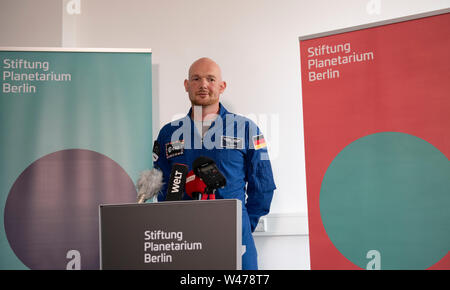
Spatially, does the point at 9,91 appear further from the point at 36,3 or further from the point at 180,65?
the point at 180,65

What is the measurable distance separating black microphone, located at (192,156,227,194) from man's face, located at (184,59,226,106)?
1.44m

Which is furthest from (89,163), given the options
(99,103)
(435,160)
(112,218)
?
(435,160)

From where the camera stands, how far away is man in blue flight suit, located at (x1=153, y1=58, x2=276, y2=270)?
293 centimetres

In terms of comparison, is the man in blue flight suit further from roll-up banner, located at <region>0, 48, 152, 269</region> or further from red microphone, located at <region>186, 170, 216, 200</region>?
red microphone, located at <region>186, 170, 216, 200</region>

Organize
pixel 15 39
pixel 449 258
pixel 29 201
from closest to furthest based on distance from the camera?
pixel 449 258
pixel 29 201
pixel 15 39

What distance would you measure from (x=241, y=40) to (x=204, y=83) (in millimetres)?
659

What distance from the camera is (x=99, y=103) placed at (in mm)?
3035

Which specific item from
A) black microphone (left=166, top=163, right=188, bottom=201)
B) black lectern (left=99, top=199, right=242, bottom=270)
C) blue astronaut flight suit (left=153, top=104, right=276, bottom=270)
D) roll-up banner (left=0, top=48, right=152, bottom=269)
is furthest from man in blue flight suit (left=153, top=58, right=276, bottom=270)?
black lectern (left=99, top=199, right=242, bottom=270)

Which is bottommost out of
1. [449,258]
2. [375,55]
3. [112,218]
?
[449,258]

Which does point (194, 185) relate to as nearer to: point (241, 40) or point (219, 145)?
point (219, 145)

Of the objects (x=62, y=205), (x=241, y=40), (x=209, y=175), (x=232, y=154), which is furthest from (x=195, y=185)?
(x=241, y=40)

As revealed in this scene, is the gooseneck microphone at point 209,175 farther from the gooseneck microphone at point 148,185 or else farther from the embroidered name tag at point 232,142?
the embroidered name tag at point 232,142

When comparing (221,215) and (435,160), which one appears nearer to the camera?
(221,215)

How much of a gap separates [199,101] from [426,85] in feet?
4.72
